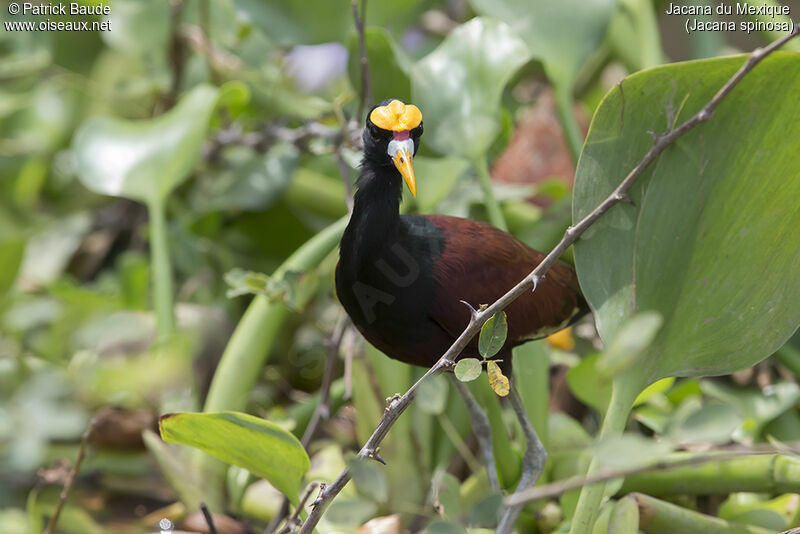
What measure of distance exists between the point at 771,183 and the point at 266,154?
85cm

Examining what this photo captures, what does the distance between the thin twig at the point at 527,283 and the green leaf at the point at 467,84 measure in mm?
336

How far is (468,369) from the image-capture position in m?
0.59

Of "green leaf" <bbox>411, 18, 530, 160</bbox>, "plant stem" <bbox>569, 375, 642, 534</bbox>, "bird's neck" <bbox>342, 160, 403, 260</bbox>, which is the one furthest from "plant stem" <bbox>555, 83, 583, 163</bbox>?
"plant stem" <bbox>569, 375, 642, 534</bbox>

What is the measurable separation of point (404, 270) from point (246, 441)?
0.22m

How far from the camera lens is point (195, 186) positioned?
4.72 ft

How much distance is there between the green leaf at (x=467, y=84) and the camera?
0.96 meters

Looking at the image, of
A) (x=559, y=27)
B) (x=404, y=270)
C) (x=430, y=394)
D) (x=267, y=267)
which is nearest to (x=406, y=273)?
(x=404, y=270)

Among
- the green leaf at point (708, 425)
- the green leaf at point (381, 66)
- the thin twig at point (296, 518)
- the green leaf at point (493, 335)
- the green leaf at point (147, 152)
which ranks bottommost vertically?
the thin twig at point (296, 518)

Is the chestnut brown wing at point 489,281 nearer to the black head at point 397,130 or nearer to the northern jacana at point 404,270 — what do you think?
the northern jacana at point 404,270

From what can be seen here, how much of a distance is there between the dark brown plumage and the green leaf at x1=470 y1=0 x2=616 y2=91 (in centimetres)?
34

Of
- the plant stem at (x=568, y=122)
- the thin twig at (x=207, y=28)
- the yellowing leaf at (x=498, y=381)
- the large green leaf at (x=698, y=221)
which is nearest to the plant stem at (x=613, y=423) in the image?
the large green leaf at (x=698, y=221)

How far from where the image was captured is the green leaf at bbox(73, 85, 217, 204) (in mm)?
1133

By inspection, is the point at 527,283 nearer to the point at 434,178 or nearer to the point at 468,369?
the point at 468,369

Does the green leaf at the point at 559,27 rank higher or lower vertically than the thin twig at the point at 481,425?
higher
